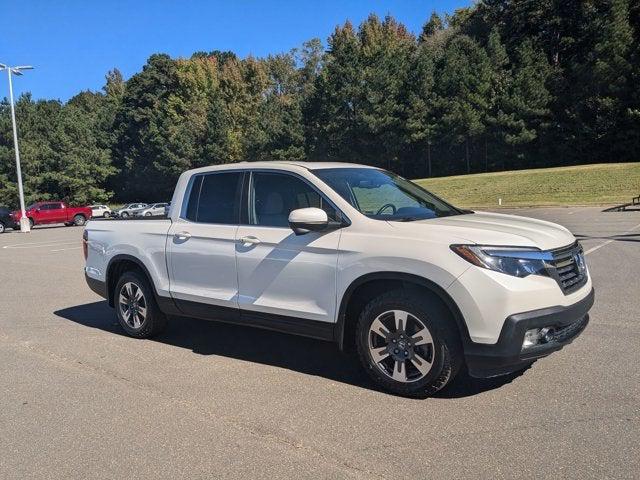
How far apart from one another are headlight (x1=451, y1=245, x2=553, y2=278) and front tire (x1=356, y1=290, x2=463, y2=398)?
1.56 ft

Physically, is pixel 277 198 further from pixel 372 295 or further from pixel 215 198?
pixel 372 295

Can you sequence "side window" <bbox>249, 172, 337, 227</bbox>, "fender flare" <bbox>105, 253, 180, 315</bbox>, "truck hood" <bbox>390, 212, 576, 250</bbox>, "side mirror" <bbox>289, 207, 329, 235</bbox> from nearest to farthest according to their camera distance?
"truck hood" <bbox>390, 212, 576, 250</bbox>, "side mirror" <bbox>289, 207, 329, 235</bbox>, "side window" <bbox>249, 172, 337, 227</bbox>, "fender flare" <bbox>105, 253, 180, 315</bbox>

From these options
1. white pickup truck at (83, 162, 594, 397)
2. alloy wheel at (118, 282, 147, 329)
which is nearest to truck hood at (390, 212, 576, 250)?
white pickup truck at (83, 162, 594, 397)

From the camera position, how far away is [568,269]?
4328 millimetres

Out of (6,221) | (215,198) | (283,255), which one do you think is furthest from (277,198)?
(6,221)

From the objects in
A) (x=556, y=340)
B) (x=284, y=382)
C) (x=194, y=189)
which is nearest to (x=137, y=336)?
(x=194, y=189)

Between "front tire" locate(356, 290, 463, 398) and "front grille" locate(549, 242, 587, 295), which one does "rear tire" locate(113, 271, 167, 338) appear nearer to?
"front tire" locate(356, 290, 463, 398)

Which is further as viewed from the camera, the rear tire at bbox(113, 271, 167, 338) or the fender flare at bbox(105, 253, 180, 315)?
the rear tire at bbox(113, 271, 167, 338)

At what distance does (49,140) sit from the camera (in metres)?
66.5

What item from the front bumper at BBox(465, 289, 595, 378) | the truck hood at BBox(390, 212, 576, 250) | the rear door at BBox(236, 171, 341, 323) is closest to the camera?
the front bumper at BBox(465, 289, 595, 378)

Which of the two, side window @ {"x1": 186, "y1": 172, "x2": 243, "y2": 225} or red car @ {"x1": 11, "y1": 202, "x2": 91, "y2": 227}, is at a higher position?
red car @ {"x1": 11, "y1": 202, "x2": 91, "y2": 227}

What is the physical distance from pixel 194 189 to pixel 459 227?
113 inches

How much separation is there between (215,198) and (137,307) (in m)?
1.67

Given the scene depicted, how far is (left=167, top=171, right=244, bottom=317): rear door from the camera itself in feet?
17.6
